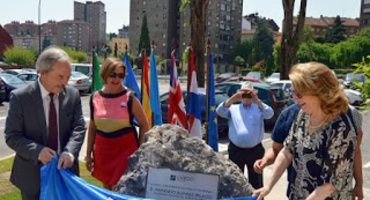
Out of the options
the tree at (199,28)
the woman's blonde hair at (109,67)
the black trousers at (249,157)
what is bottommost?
the black trousers at (249,157)

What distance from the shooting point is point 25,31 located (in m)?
167

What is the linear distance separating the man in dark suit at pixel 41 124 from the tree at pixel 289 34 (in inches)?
458

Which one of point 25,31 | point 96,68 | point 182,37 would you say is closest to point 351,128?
point 96,68

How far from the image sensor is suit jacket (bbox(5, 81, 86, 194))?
348 cm

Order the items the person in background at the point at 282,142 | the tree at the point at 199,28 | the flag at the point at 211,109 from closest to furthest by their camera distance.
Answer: the person in background at the point at 282,142 < the flag at the point at 211,109 < the tree at the point at 199,28

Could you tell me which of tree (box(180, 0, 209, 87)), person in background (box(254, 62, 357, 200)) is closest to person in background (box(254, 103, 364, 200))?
person in background (box(254, 62, 357, 200))

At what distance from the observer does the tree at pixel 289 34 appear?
1434 cm

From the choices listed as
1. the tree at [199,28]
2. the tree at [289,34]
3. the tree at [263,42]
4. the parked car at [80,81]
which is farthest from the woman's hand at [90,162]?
the tree at [263,42]

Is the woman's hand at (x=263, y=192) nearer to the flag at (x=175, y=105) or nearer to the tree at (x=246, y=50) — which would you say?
the flag at (x=175, y=105)

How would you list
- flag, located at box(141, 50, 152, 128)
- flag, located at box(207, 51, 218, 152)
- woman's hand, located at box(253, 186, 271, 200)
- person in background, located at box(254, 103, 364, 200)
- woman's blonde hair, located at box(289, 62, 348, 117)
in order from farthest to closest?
flag, located at box(207, 51, 218, 152) < flag, located at box(141, 50, 152, 128) < person in background, located at box(254, 103, 364, 200) < woman's hand, located at box(253, 186, 271, 200) < woman's blonde hair, located at box(289, 62, 348, 117)

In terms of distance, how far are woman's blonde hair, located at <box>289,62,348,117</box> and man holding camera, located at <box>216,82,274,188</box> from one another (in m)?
2.94

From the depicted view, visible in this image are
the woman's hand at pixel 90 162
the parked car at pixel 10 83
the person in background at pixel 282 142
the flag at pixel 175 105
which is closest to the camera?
the person in background at pixel 282 142

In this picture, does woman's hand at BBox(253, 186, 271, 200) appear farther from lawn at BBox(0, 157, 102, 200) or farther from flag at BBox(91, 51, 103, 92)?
flag at BBox(91, 51, 103, 92)

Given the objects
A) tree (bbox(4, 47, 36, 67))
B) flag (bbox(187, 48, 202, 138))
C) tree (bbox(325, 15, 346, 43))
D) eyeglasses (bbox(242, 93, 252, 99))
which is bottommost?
tree (bbox(4, 47, 36, 67))
